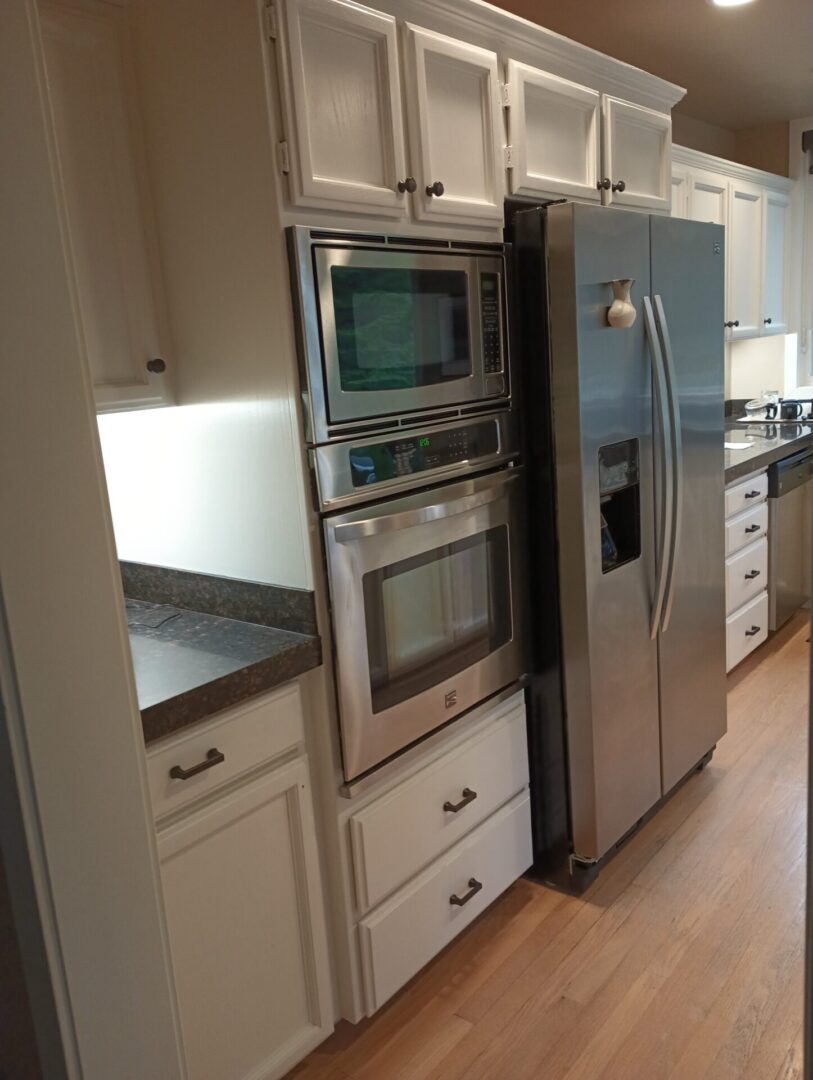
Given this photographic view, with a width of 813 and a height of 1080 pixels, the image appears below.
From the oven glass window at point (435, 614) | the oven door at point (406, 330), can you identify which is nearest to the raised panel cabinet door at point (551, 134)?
the oven door at point (406, 330)

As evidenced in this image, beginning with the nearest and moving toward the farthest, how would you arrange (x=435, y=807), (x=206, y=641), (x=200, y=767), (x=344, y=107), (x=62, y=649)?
1. (x=62, y=649)
2. (x=200, y=767)
3. (x=344, y=107)
4. (x=206, y=641)
5. (x=435, y=807)

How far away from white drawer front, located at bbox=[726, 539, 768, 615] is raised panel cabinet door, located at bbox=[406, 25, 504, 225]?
2.08 metres

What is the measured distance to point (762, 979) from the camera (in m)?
2.00

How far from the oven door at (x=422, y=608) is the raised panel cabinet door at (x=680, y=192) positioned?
2084mm

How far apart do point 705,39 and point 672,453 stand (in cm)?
176

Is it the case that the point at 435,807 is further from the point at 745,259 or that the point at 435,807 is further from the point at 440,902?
the point at 745,259

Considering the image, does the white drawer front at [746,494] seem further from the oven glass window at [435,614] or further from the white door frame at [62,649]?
the white door frame at [62,649]

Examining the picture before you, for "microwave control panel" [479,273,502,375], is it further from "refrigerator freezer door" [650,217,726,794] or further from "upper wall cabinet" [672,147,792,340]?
"upper wall cabinet" [672,147,792,340]

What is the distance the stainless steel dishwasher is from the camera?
3902mm

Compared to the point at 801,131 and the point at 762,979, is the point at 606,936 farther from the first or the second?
the point at 801,131

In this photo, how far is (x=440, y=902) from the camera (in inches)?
80.8

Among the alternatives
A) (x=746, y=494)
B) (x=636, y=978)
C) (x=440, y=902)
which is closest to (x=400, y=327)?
(x=440, y=902)

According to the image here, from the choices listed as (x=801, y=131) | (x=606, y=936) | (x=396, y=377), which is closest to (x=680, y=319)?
(x=396, y=377)

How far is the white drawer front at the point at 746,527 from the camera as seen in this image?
3.51 metres
